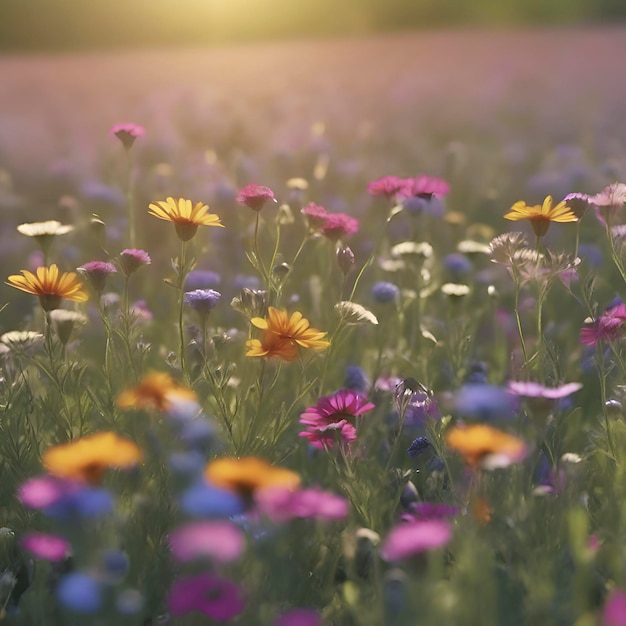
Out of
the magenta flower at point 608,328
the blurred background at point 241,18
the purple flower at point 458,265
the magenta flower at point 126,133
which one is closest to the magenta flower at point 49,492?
the magenta flower at point 608,328

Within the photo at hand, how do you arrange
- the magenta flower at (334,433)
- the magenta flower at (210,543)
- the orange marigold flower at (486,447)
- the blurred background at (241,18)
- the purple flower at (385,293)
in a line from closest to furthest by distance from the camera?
the magenta flower at (210,543)
the orange marigold flower at (486,447)
the magenta flower at (334,433)
the purple flower at (385,293)
the blurred background at (241,18)

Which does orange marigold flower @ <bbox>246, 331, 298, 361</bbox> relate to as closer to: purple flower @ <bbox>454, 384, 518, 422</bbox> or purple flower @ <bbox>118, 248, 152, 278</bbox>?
purple flower @ <bbox>118, 248, 152, 278</bbox>

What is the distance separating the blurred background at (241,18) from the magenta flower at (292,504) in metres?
8.85

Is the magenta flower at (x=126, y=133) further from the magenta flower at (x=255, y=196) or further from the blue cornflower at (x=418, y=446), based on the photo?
the blue cornflower at (x=418, y=446)

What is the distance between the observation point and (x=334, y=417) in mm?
1471

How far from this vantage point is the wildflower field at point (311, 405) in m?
1.01

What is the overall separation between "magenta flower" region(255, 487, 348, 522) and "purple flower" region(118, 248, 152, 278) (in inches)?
24.7

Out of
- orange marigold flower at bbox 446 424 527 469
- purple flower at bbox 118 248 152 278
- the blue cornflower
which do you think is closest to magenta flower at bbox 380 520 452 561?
orange marigold flower at bbox 446 424 527 469

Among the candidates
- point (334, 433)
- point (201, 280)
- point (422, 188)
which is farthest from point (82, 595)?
point (201, 280)

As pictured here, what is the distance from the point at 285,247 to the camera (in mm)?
2574

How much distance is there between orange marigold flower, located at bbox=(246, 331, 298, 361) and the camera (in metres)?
1.40

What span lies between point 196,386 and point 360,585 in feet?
1.76

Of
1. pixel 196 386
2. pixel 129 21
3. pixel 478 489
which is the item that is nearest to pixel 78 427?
pixel 196 386

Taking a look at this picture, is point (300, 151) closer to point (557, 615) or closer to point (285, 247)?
point (285, 247)
